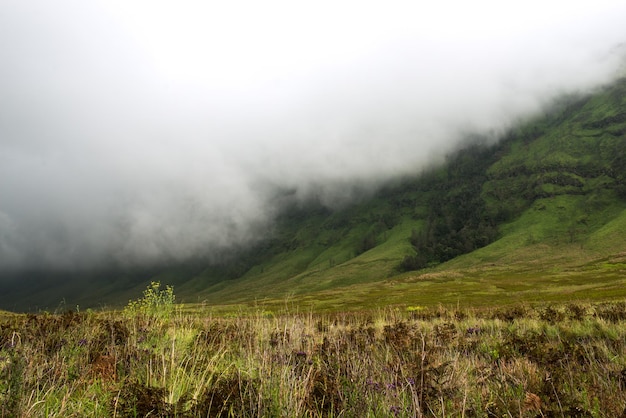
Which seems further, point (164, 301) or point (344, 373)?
point (164, 301)

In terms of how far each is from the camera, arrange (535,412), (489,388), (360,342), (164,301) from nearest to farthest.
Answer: (535,412) → (489,388) → (360,342) → (164,301)

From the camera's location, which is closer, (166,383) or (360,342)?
(166,383)

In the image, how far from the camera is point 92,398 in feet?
13.0

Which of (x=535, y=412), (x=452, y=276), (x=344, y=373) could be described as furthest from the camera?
(x=452, y=276)

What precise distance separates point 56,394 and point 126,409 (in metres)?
1.36

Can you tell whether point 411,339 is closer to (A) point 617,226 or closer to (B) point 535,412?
(B) point 535,412

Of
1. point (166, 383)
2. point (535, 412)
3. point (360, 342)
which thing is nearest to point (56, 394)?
point (166, 383)

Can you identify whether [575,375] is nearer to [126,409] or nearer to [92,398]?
[126,409]

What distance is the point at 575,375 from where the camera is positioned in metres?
5.99

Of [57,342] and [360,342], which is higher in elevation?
[57,342]

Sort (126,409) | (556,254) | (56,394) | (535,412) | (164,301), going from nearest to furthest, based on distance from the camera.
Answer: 1. (126,409)
2. (535,412)
3. (56,394)
4. (164,301)
5. (556,254)

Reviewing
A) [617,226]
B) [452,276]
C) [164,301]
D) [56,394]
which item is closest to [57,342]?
[56,394]

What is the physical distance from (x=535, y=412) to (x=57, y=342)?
335 inches

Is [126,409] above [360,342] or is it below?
above
